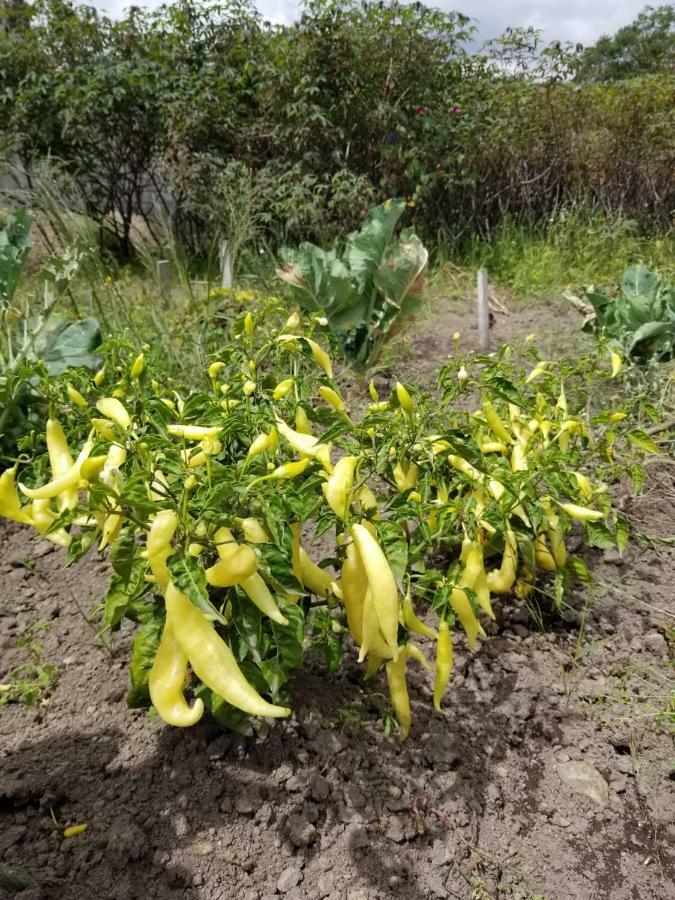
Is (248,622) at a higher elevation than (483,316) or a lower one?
higher

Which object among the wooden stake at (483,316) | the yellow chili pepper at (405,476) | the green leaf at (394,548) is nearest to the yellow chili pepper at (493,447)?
the yellow chili pepper at (405,476)

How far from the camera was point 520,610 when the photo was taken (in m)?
1.84

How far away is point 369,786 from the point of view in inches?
53.5

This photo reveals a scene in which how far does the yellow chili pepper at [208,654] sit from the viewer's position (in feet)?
3.01

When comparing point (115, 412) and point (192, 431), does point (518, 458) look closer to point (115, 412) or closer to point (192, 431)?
point (192, 431)

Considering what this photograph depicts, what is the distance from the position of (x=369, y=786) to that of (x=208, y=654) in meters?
0.65

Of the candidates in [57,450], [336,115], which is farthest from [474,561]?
[336,115]

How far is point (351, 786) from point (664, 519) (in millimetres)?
1474

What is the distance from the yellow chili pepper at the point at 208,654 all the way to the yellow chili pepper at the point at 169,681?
0.08 metres

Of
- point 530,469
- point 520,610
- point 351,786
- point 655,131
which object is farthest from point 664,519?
point 655,131

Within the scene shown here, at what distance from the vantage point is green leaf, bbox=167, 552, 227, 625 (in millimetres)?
855

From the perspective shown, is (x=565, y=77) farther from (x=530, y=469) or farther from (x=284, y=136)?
(x=530, y=469)

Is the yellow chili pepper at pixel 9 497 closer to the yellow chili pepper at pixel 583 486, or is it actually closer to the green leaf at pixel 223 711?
the green leaf at pixel 223 711

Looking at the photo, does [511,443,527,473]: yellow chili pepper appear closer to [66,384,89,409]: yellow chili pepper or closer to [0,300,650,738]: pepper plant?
[0,300,650,738]: pepper plant
